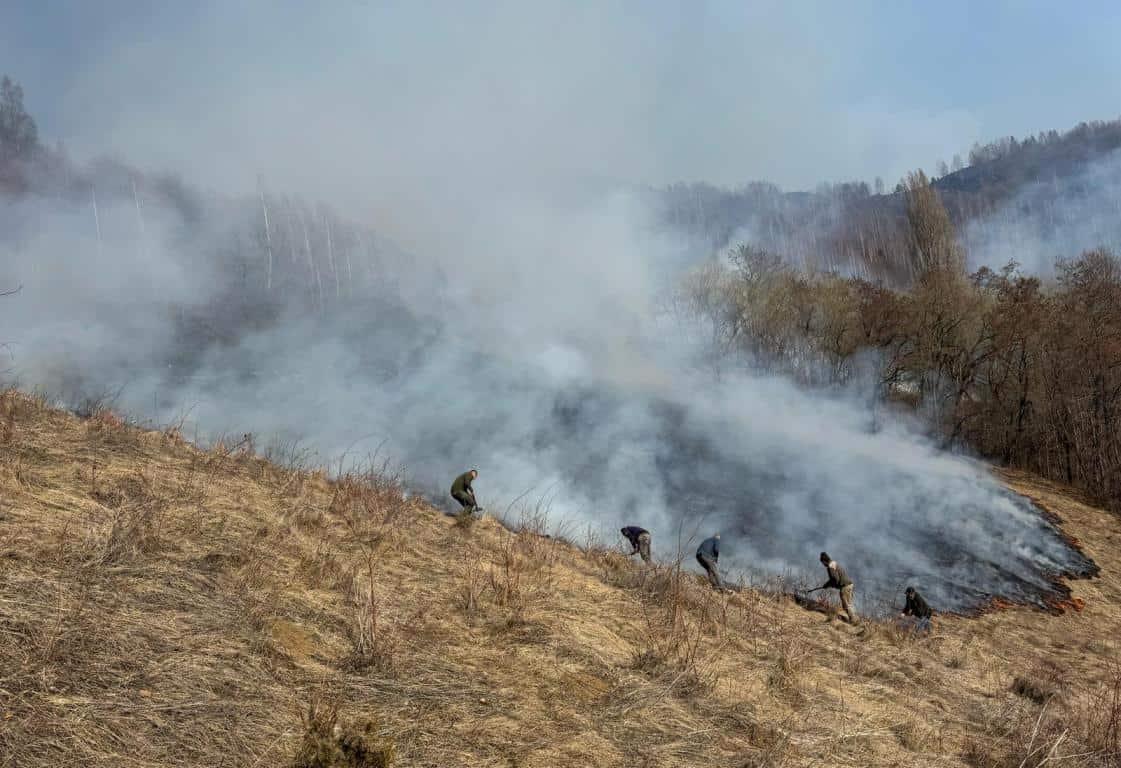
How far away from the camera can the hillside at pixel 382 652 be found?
295 cm

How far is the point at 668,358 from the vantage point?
29188mm

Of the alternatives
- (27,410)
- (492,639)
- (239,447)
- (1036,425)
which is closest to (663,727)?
(492,639)

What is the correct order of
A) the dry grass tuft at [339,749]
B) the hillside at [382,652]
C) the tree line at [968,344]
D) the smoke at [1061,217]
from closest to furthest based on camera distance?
the dry grass tuft at [339,749] → the hillside at [382,652] → the tree line at [968,344] → the smoke at [1061,217]

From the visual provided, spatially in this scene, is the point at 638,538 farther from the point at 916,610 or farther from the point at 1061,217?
the point at 1061,217

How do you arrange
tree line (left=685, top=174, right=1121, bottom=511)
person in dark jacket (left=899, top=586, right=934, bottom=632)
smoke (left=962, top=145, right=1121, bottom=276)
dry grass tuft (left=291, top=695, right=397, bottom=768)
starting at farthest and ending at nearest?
1. smoke (left=962, top=145, right=1121, bottom=276)
2. tree line (left=685, top=174, right=1121, bottom=511)
3. person in dark jacket (left=899, top=586, right=934, bottom=632)
4. dry grass tuft (left=291, top=695, right=397, bottom=768)

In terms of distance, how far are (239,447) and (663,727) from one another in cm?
691

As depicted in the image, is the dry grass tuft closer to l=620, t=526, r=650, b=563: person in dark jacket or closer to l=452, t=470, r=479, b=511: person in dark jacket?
l=452, t=470, r=479, b=511: person in dark jacket

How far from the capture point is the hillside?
2949 mm

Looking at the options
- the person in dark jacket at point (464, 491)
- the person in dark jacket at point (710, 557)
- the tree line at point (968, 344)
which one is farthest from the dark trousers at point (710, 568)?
the tree line at point (968, 344)

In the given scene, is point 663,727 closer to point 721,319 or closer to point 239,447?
point 239,447

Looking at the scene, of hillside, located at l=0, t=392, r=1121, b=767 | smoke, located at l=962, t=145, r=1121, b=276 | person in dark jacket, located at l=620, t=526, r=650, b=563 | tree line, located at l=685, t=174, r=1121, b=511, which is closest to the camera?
hillside, located at l=0, t=392, r=1121, b=767

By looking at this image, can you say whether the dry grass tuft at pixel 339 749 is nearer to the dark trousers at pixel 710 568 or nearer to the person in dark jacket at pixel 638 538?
the person in dark jacket at pixel 638 538

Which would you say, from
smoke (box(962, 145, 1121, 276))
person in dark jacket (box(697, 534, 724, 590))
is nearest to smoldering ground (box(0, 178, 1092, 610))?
person in dark jacket (box(697, 534, 724, 590))

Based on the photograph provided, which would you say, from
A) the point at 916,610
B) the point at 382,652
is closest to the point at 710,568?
the point at 916,610
